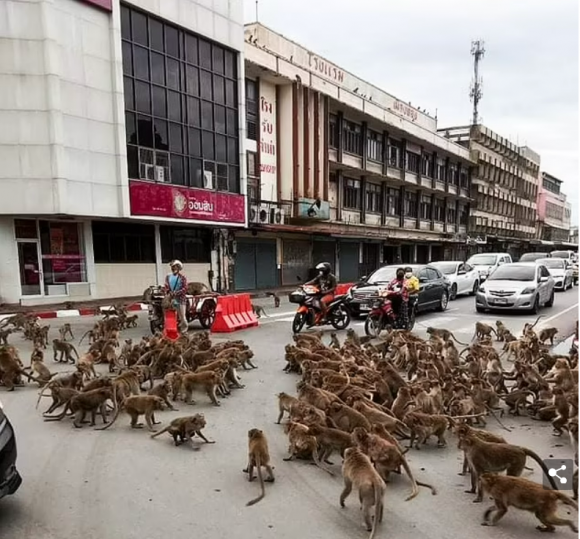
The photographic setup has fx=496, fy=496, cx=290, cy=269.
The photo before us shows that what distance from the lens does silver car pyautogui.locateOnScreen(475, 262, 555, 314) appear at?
1591 cm

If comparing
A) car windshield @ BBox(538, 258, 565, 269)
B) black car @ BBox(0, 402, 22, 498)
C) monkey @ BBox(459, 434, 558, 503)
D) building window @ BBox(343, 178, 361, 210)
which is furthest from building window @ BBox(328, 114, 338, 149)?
black car @ BBox(0, 402, 22, 498)

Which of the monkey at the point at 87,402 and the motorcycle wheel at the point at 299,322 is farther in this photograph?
the motorcycle wheel at the point at 299,322

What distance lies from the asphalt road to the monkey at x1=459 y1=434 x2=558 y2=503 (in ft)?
0.89

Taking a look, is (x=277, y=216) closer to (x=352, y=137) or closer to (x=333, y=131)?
(x=333, y=131)

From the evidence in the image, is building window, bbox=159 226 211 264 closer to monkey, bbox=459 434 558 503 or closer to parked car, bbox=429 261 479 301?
parked car, bbox=429 261 479 301

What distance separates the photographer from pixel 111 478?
4.57 metres

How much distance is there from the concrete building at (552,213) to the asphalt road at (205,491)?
8217 centimetres

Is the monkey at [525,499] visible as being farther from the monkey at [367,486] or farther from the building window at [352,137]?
the building window at [352,137]

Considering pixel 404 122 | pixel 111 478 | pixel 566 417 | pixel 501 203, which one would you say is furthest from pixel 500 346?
pixel 501 203

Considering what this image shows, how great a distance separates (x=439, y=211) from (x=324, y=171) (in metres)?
22.8

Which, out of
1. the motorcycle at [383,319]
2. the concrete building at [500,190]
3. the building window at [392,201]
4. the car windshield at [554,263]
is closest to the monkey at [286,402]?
the motorcycle at [383,319]

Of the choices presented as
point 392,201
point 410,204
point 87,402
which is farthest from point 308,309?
point 410,204

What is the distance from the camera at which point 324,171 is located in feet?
99.2

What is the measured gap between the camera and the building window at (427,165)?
1756 inches
